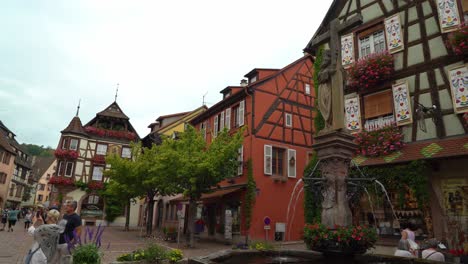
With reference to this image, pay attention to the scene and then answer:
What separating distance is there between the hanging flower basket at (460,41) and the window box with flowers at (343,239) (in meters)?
7.46

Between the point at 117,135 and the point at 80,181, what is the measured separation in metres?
6.47

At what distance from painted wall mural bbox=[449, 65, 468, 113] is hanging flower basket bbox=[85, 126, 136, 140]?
34439 millimetres

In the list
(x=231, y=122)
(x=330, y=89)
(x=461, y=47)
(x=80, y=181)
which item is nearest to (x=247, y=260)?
(x=330, y=89)

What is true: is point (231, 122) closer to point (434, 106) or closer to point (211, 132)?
point (211, 132)

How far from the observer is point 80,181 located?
35000 millimetres

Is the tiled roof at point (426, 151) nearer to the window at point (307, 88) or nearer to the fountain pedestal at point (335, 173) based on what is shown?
the fountain pedestal at point (335, 173)

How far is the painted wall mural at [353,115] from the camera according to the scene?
Result: 13.0m

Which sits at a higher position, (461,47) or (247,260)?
(461,47)

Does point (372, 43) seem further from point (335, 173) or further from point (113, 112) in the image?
point (113, 112)

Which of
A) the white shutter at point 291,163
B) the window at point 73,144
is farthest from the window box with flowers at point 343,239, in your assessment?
the window at point 73,144

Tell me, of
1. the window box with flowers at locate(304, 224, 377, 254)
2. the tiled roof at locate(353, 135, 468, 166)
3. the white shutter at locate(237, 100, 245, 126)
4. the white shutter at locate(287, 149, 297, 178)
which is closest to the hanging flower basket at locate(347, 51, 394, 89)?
the tiled roof at locate(353, 135, 468, 166)

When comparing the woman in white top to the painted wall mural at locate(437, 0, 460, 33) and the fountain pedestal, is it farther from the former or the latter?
→ the painted wall mural at locate(437, 0, 460, 33)

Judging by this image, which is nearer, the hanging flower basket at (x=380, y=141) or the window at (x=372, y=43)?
the hanging flower basket at (x=380, y=141)

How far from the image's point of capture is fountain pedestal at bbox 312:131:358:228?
620cm
